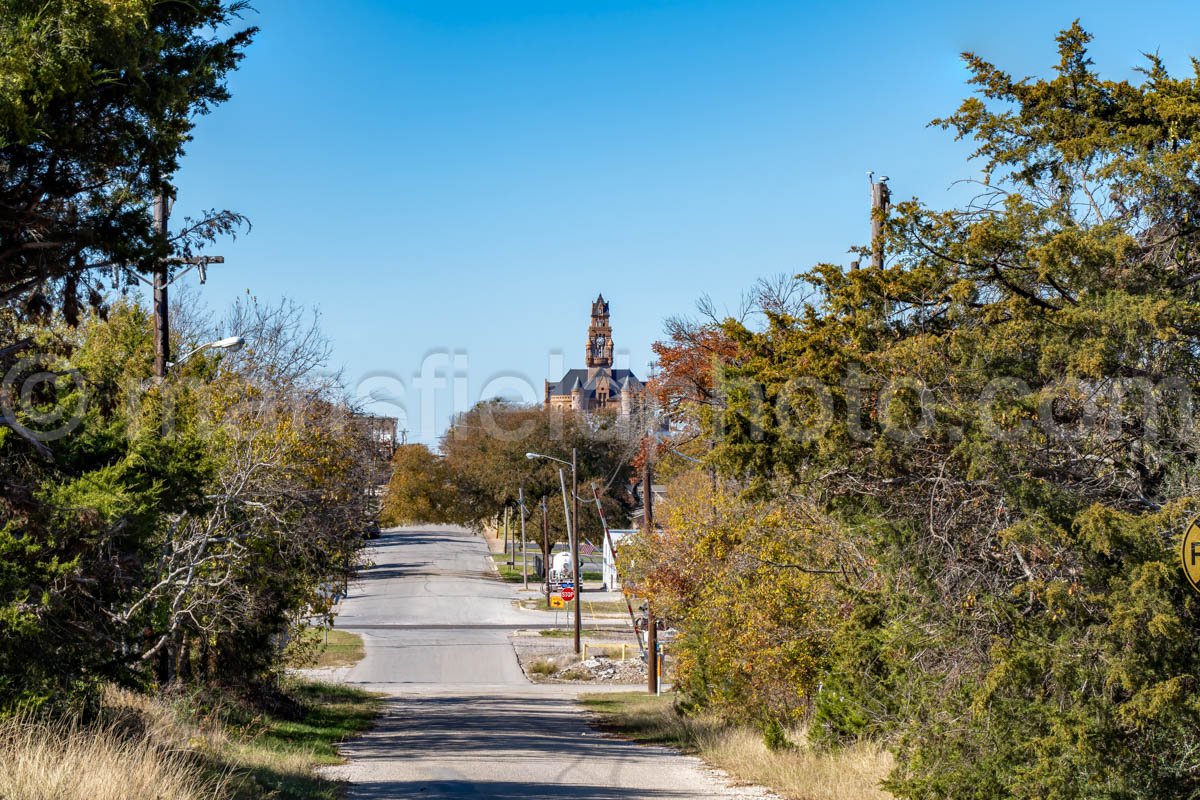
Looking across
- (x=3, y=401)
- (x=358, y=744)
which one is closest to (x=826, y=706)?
(x=358, y=744)

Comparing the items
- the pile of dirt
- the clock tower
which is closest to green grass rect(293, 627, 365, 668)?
the pile of dirt

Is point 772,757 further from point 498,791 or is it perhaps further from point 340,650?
point 340,650

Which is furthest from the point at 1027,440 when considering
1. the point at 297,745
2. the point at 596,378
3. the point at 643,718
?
A: the point at 596,378

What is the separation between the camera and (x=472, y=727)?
80.5ft

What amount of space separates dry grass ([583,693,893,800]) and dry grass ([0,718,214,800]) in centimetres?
744

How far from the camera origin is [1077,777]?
33.5 ft

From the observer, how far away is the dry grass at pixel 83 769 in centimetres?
838

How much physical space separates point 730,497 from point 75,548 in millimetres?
12942

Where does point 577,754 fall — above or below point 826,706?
below

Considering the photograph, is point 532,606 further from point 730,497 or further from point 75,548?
point 75,548

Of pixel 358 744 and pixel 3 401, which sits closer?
pixel 3 401

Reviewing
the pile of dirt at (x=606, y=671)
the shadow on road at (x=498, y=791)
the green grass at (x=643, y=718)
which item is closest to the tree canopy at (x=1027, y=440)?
the shadow on road at (x=498, y=791)

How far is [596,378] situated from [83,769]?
154 meters

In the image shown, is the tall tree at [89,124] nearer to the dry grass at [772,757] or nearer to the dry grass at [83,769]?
the dry grass at [83,769]
